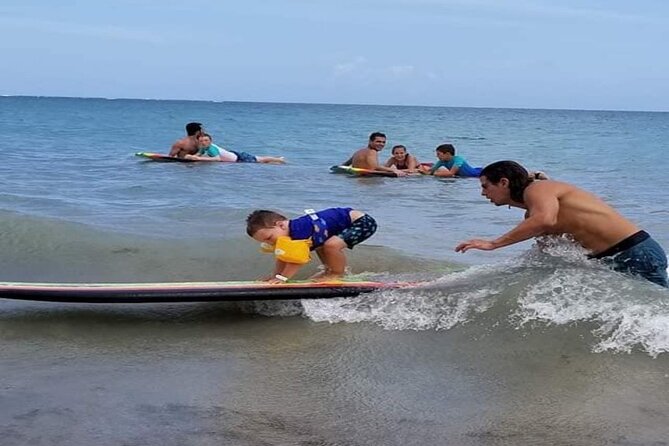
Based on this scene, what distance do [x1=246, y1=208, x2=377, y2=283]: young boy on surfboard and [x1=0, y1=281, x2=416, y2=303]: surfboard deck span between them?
16cm

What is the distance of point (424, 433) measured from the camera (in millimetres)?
3564

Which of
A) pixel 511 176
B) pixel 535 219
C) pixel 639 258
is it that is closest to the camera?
pixel 535 219

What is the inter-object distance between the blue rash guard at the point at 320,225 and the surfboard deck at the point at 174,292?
0.45 meters

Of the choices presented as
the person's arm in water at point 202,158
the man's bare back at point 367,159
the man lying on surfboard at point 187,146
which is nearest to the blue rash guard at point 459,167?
the man's bare back at point 367,159

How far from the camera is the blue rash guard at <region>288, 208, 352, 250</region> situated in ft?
18.9

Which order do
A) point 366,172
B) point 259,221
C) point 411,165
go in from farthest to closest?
1. point 411,165
2. point 366,172
3. point 259,221

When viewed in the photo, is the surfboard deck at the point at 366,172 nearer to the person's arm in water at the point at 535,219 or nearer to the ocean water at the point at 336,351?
the ocean water at the point at 336,351

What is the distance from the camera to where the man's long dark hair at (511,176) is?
5.23 metres

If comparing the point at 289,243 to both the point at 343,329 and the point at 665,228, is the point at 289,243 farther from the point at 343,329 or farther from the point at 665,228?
the point at 665,228

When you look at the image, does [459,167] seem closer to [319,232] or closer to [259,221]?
[319,232]

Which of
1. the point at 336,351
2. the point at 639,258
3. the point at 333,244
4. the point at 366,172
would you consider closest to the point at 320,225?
the point at 333,244

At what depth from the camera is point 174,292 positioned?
5355 mm

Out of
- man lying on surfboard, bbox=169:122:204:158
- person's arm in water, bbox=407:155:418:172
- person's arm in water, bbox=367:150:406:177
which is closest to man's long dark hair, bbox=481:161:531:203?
person's arm in water, bbox=367:150:406:177

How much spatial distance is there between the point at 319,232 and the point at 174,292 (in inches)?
46.0
